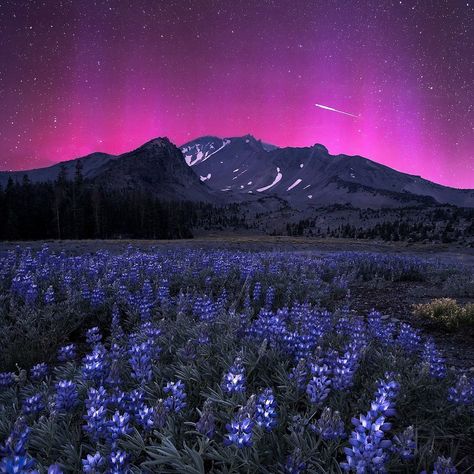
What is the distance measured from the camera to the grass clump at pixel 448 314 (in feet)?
22.9

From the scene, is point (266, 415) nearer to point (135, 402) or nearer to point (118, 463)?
point (118, 463)

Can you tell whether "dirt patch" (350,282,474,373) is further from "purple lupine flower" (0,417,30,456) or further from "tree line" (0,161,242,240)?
"tree line" (0,161,242,240)

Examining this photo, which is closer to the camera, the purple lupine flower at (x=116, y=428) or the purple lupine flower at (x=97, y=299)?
the purple lupine flower at (x=116, y=428)

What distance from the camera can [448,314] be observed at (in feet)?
23.7

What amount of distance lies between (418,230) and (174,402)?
69799 mm

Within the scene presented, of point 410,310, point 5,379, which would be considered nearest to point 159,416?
point 5,379

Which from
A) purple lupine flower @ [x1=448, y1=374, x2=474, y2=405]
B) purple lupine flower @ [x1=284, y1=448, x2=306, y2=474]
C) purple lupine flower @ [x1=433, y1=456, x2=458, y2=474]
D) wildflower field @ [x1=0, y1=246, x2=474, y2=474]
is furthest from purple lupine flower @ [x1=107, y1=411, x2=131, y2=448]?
purple lupine flower @ [x1=448, y1=374, x2=474, y2=405]

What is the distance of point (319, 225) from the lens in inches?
4946

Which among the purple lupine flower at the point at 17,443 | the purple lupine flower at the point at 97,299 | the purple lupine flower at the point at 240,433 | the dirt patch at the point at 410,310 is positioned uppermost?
the purple lupine flower at the point at 17,443

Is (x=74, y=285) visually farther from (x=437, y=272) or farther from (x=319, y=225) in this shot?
(x=319, y=225)

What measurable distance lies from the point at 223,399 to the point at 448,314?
6.15 metres

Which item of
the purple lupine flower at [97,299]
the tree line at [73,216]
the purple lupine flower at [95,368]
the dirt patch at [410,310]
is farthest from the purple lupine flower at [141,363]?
the tree line at [73,216]

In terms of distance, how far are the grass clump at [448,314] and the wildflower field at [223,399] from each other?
996 mm

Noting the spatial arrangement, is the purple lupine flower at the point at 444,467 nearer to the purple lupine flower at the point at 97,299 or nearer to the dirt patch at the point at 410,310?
the dirt patch at the point at 410,310
